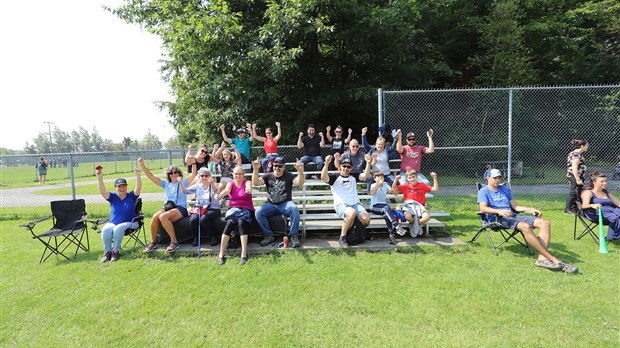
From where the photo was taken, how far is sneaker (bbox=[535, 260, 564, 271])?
4.26 m

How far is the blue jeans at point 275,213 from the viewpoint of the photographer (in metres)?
5.42

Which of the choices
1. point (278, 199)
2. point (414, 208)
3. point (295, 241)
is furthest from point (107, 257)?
point (414, 208)

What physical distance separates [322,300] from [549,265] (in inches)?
124

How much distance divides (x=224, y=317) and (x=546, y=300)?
3510mm

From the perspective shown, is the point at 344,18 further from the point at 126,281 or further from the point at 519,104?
the point at 126,281

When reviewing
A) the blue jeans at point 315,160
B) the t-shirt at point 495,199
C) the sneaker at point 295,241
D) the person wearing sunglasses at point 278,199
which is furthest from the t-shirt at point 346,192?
the blue jeans at point 315,160

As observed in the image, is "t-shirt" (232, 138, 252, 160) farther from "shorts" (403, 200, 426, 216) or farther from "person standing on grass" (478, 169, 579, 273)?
"person standing on grass" (478, 169, 579, 273)

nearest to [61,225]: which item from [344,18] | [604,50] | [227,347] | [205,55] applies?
[227,347]

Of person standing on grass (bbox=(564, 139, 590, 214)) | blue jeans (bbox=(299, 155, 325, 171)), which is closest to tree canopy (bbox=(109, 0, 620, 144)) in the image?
blue jeans (bbox=(299, 155, 325, 171))

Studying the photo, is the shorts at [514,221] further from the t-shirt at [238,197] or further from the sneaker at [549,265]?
the t-shirt at [238,197]

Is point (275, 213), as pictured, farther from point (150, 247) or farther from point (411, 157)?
point (411, 157)

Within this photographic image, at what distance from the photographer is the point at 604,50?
16.0 meters

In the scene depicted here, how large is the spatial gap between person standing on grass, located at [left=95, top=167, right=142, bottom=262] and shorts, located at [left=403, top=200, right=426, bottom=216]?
15.2 ft

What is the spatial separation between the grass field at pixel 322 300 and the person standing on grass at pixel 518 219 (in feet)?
0.66
